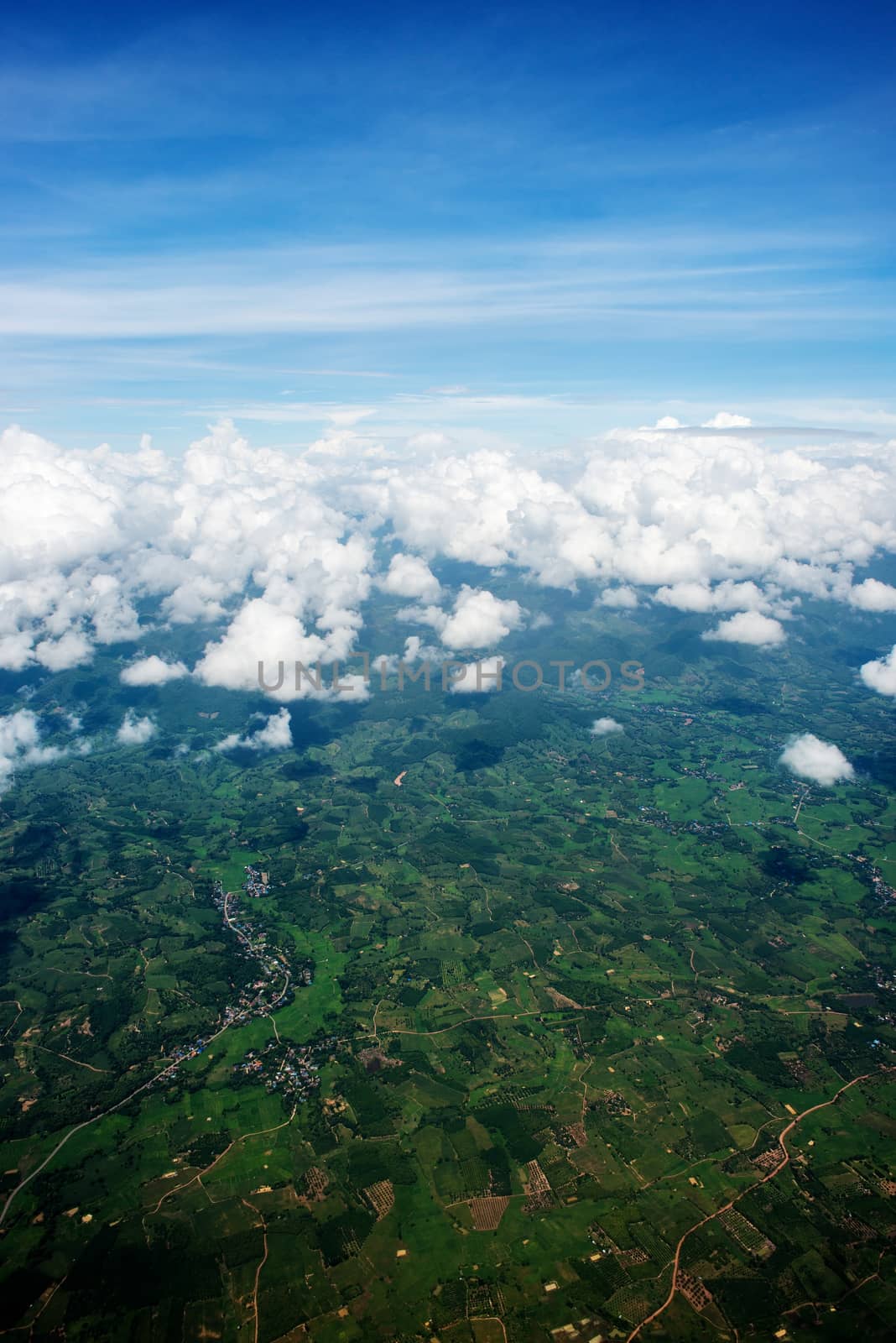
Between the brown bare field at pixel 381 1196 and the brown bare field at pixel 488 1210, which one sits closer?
the brown bare field at pixel 488 1210

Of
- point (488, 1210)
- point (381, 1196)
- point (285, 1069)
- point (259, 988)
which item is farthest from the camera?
point (259, 988)

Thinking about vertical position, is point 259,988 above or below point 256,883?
above

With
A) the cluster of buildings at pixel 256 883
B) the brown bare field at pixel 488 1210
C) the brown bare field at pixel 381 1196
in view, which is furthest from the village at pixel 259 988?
the brown bare field at pixel 488 1210

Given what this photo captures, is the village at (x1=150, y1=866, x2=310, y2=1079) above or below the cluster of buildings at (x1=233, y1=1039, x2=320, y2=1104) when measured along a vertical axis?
below

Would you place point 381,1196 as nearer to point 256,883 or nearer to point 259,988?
point 259,988

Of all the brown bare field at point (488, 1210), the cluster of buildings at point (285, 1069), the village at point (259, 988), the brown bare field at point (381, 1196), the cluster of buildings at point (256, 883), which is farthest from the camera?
the cluster of buildings at point (256, 883)

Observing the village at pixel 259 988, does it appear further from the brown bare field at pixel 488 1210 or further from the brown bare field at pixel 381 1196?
the brown bare field at pixel 488 1210

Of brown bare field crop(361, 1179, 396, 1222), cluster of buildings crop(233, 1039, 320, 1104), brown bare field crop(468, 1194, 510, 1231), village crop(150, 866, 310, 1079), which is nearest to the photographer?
brown bare field crop(468, 1194, 510, 1231)

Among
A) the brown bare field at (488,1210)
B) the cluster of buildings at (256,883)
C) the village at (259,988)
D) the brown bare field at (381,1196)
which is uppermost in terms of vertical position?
the brown bare field at (488,1210)

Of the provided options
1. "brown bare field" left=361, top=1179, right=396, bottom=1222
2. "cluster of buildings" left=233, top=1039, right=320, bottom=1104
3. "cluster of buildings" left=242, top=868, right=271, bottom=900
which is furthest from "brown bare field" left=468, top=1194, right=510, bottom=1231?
"cluster of buildings" left=242, top=868, right=271, bottom=900

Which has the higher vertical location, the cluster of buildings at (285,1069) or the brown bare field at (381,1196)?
the brown bare field at (381,1196)

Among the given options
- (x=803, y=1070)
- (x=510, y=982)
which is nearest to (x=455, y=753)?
(x=510, y=982)

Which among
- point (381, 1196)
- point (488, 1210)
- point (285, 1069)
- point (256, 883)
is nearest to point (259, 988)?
point (285, 1069)

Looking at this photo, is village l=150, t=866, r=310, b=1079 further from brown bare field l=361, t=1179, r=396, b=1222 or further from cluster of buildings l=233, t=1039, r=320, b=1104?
brown bare field l=361, t=1179, r=396, b=1222
